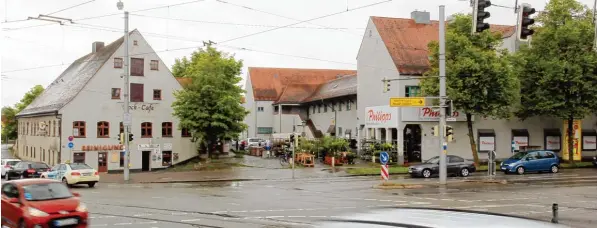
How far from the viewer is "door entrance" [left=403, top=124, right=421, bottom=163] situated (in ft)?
158

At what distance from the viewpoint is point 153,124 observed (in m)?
52.2

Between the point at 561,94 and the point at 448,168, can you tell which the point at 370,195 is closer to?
the point at 448,168

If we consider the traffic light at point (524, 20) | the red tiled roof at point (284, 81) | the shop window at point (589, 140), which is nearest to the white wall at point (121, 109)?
the red tiled roof at point (284, 81)

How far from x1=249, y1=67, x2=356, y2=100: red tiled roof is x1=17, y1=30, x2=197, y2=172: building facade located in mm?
19900

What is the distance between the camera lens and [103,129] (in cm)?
5006

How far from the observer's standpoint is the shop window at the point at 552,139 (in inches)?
1961

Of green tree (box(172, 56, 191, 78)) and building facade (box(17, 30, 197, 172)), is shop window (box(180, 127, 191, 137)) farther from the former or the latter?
green tree (box(172, 56, 191, 78))

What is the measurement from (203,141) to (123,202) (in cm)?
2946

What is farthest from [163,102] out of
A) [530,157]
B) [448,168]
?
[530,157]

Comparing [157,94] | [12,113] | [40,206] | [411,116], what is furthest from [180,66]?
[40,206]

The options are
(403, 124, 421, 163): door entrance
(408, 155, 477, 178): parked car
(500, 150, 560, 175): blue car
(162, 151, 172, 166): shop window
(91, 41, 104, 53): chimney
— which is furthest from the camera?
(91, 41, 104, 53): chimney

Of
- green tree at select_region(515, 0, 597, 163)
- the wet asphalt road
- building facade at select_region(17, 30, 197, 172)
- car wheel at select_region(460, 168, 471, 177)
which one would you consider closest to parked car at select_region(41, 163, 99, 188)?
the wet asphalt road

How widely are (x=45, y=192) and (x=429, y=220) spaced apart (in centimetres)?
1185

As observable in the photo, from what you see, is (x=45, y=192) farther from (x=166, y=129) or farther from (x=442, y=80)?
(x=166, y=129)
